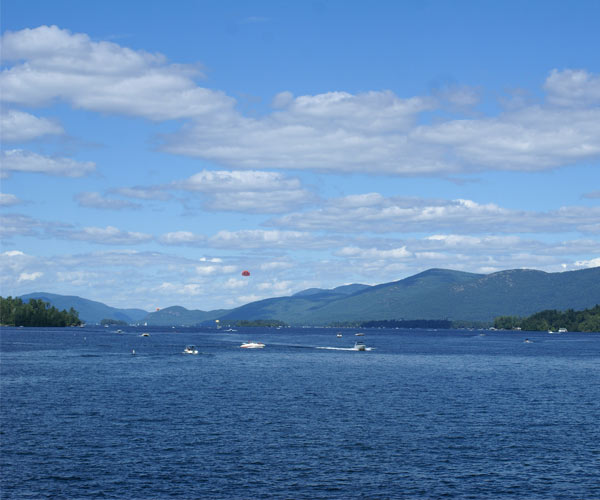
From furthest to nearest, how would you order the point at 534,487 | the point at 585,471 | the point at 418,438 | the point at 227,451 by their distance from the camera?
1. the point at 418,438
2. the point at 227,451
3. the point at 585,471
4. the point at 534,487

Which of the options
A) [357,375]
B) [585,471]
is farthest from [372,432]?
[357,375]

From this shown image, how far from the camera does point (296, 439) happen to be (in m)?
83.6

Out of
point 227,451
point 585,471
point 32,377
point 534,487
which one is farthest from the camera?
point 32,377

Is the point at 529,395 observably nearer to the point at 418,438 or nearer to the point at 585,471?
the point at 418,438

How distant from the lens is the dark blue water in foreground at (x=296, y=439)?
209 feet

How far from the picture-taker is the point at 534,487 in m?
64.0

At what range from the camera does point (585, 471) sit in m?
69.5

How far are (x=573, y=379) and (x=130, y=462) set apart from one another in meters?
121

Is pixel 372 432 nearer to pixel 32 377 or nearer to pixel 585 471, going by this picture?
pixel 585 471

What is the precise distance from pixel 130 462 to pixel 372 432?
104 ft

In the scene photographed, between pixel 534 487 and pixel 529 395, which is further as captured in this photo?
pixel 529 395

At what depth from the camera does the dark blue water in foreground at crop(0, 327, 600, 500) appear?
63750 mm

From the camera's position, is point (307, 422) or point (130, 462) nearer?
point (130, 462)

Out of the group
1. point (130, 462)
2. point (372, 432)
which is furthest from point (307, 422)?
point (130, 462)
